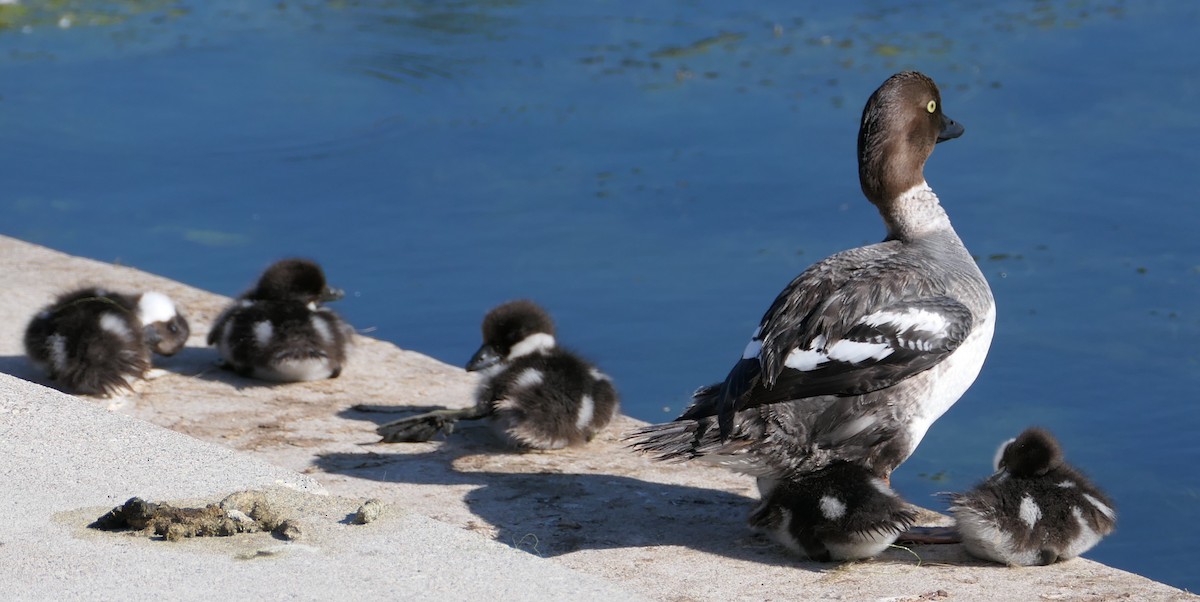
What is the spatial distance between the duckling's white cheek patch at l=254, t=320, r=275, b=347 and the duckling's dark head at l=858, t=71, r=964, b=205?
8.34ft

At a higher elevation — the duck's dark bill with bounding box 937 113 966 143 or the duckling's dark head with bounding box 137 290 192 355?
the duck's dark bill with bounding box 937 113 966 143

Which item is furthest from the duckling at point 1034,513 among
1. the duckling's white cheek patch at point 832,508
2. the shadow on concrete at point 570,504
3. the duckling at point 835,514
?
the shadow on concrete at point 570,504

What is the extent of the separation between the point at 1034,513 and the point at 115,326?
359 cm

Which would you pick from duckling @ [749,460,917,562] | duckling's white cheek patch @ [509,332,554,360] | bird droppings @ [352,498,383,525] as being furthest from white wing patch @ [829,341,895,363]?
duckling's white cheek patch @ [509,332,554,360]

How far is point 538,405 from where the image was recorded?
17.4 ft

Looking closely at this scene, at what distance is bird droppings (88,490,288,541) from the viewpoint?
3.72 metres

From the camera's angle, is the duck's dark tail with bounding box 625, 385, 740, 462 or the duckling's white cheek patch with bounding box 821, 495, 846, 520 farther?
the duck's dark tail with bounding box 625, 385, 740, 462

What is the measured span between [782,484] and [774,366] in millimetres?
368

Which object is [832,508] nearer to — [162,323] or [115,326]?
[115,326]

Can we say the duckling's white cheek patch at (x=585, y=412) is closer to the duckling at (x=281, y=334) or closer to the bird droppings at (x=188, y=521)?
the duckling at (x=281, y=334)

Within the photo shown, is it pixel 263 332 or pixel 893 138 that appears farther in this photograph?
pixel 263 332

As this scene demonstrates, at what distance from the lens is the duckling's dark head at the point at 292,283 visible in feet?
21.1

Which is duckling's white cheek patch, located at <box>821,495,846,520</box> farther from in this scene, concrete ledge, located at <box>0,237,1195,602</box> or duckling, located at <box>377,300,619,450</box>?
A: duckling, located at <box>377,300,619,450</box>

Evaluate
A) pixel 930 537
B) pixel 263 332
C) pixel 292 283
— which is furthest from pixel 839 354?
pixel 292 283
